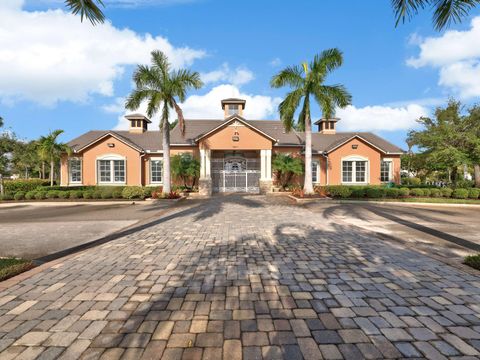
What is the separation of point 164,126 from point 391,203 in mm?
16265

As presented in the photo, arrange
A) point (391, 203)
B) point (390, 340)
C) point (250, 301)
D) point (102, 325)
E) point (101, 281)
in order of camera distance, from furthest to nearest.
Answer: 1. point (391, 203)
2. point (101, 281)
3. point (250, 301)
4. point (102, 325)
5. point (390, 340)

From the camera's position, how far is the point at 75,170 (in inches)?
910

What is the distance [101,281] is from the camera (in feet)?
13.4

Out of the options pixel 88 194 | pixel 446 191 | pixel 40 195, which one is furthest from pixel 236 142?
pixel 446 191

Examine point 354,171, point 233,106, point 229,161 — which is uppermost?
point 233,106

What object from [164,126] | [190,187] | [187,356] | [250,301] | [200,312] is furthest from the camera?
[190,187]

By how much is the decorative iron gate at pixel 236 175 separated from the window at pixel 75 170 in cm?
1295

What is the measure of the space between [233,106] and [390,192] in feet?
57.0

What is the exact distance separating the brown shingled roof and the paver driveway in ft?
59.6

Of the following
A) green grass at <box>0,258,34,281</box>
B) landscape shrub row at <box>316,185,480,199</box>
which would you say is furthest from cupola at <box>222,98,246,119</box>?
green grass at <box>0,258,34,281</box>

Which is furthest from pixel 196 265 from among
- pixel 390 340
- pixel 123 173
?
pixel 123 173

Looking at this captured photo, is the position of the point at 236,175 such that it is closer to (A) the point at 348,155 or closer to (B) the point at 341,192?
(B) the point at 341,192

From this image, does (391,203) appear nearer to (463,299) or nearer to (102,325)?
(463,299)

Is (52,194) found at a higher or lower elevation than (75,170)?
lower
